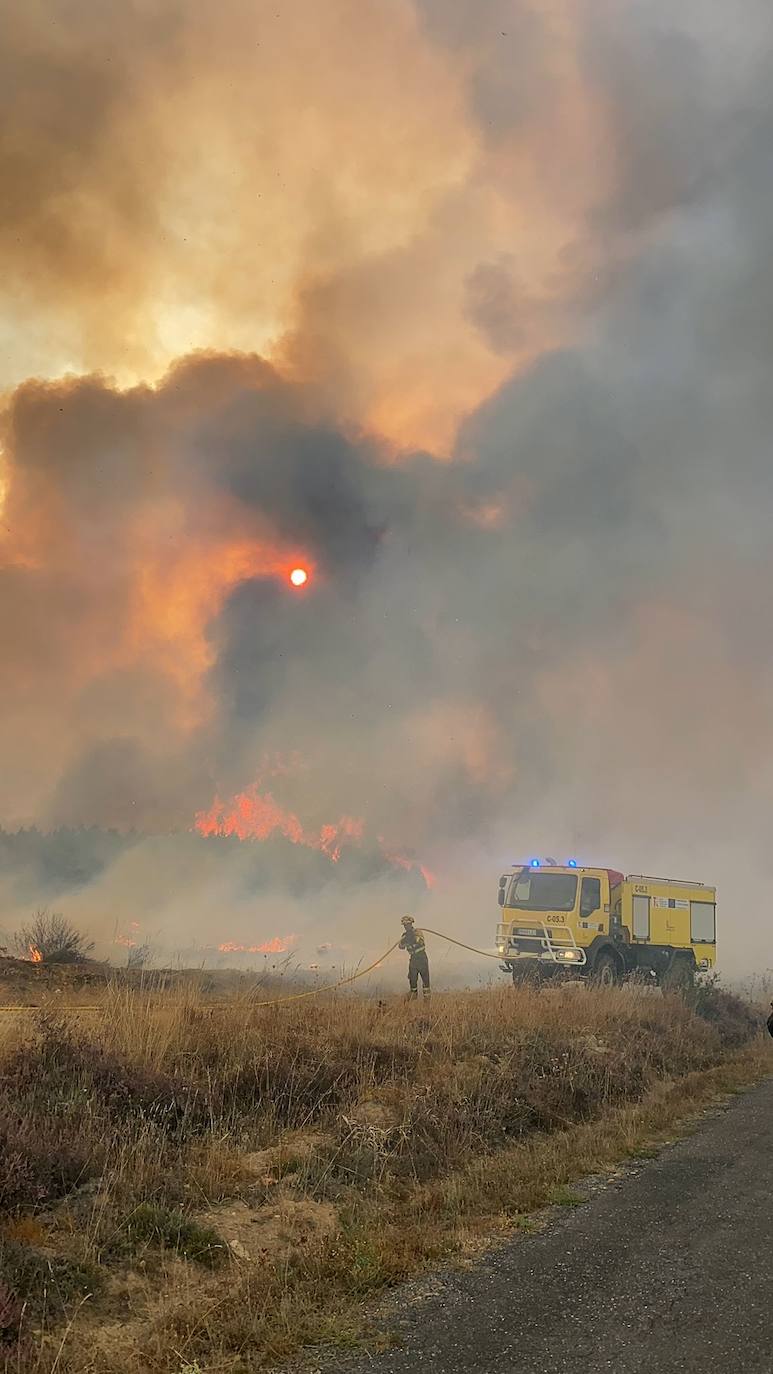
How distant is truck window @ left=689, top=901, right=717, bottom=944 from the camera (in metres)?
24.8

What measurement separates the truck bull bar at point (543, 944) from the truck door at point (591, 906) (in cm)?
51

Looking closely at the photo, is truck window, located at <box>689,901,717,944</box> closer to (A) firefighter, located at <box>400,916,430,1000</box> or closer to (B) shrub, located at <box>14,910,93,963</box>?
(A) firefighter, located at <box>400,916,430,1000</box>

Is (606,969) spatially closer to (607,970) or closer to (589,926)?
(607,970)

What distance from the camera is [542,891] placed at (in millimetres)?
21562

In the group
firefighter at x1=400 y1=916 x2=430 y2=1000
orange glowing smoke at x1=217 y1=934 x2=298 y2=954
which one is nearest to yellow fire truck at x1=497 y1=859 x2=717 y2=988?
firefighter at x1=400 y1=916 x2=430 y2=1000

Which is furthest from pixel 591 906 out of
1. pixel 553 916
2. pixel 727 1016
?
pixel 727 1016

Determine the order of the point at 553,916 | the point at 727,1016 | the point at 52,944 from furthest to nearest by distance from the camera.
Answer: the point at 52,944 → the point at 553,916 → the point at 727,1016

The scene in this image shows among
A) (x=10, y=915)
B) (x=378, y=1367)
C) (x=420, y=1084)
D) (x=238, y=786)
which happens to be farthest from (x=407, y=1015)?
(x=238, y=786)

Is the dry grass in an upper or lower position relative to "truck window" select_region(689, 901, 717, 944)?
lower

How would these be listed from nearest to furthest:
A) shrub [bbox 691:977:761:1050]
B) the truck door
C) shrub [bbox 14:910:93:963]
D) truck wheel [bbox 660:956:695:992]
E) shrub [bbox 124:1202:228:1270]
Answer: shrub [bbox 124:1202:228:1270] → shrub [bbox 691:977:761:1050] → truck wheel [bbox 660:956:695:992] → the truck door → shrub [bbox 14:910:93:963]

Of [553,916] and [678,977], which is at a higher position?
[553,916]

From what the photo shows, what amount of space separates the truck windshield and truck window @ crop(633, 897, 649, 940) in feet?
8.54

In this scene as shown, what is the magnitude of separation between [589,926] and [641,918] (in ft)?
8.79

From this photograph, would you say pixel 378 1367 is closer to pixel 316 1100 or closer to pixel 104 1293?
pixel 104 1293
